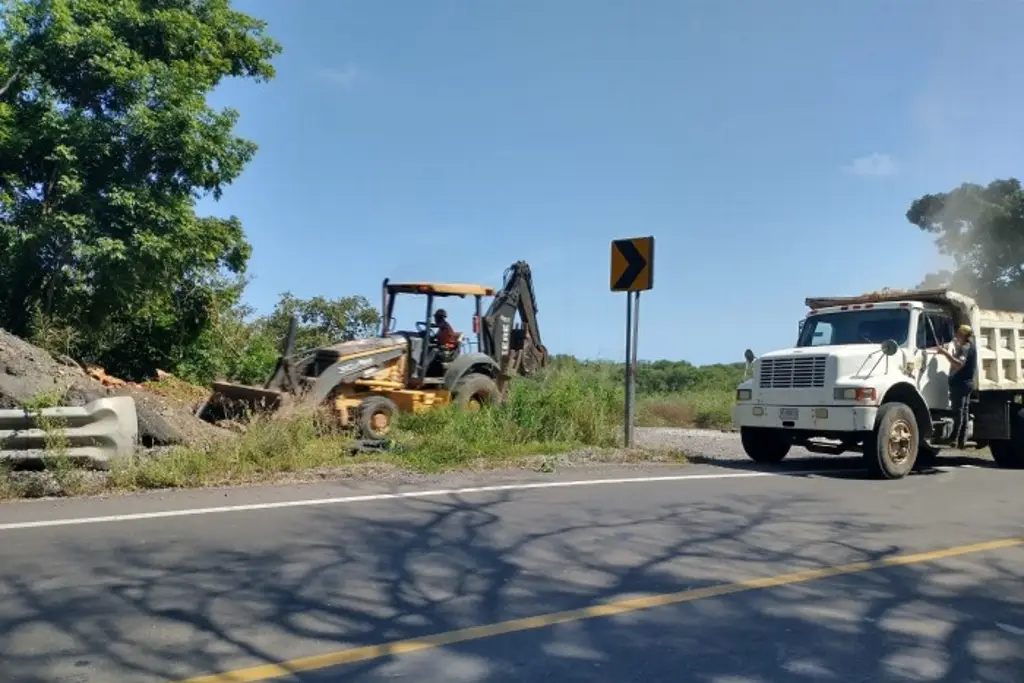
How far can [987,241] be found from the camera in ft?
103

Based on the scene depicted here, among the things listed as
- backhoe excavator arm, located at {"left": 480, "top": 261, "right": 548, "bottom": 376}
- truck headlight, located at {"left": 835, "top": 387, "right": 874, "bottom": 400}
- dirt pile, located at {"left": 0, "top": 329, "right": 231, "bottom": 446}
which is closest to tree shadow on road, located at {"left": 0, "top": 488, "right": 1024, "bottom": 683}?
dirt pile, located at {"left": 0, "top": 329, "right": 231, "bottom": 446}

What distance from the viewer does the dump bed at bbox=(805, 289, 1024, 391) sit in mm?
13453

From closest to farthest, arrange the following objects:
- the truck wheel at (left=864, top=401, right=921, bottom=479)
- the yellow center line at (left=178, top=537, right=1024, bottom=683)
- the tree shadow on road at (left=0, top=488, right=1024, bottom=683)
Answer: the yellow center line at (left=178, top=537, right=1024, bottom=683), the tree shadow on road at (left=0, top=488, right=1024, bottom=683), the truck wheel at (left=864, top=401, right=921, bottom=479)

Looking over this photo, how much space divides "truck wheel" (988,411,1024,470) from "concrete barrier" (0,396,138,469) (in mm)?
12323

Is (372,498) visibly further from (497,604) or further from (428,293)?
(428,293)

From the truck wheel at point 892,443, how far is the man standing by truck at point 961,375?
1.32 m

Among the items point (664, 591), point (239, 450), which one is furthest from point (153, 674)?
point (239, 450)

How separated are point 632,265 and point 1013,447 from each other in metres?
6.52

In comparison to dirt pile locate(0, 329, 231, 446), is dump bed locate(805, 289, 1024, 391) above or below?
above

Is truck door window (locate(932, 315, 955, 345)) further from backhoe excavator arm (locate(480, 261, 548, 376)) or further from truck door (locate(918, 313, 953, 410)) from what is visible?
backhoe excavator arm (locate(480, 261, 548, 376))

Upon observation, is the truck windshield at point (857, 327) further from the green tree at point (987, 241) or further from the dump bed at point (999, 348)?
the green tree at point (987, 241)

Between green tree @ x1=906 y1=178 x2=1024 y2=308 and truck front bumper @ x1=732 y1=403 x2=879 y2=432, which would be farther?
green tree @ x1=906 y1=178 x2=1024 y2=308

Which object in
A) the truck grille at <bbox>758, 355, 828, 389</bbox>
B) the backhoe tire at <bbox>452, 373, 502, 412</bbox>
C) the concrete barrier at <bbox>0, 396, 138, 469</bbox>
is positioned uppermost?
the truck grille at <bbox>758, 355, 828, 389</bbox>

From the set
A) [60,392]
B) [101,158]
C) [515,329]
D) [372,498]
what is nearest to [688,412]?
[515,329]
